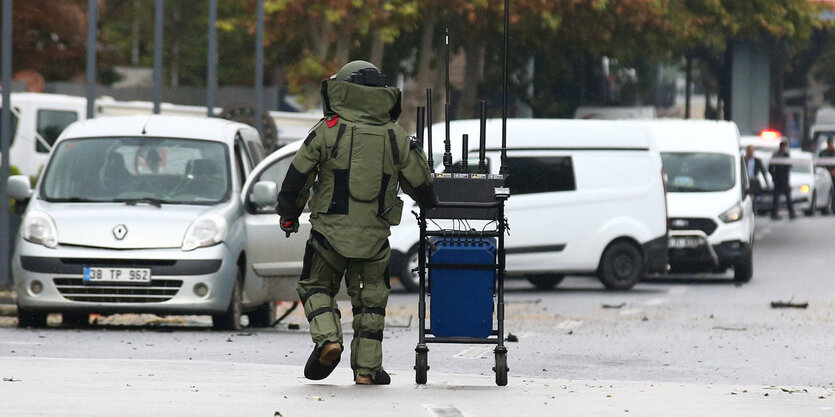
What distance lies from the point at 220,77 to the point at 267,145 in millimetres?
33836

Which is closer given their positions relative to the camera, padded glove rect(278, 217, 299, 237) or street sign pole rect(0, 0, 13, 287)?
padded glove rect(278, 217, 299, 237)

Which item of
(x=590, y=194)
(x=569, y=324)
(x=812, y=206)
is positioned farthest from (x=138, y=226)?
(x=812, y=206)

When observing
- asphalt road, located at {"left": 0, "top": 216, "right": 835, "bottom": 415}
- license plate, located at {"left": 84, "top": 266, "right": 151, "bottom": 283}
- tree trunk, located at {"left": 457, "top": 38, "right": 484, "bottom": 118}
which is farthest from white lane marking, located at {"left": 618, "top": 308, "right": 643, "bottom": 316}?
tree trunk, located at {"left": 457, "top": 38, "right": 484, "bottom": 118}

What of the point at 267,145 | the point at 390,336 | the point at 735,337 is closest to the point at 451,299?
the point at 390,336

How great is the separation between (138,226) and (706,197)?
11.4 meters

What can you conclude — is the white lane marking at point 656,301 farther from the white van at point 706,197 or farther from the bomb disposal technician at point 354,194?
Answer: the bomb disposal technician at point 354,194

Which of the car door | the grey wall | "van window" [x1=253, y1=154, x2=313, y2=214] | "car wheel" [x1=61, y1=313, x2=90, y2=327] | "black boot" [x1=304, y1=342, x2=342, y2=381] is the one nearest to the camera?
"black boot" [x1=304, y1=342, x2=342, y2=381]

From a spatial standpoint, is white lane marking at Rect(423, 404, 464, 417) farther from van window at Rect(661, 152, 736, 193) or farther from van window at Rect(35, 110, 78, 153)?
van window at Rect(35, 110, 78, 153)

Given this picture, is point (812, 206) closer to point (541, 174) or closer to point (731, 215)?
point (731, 215)

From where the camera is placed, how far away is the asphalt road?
35.5ft

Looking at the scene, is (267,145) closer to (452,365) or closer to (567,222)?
(567,222)

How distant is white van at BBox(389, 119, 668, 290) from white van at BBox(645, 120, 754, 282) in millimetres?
1446

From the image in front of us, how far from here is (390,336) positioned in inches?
547

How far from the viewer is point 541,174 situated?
21109 millimetres
